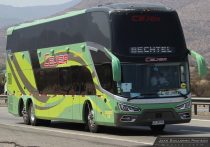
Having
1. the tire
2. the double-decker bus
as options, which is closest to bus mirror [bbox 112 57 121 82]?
the double-decker bus

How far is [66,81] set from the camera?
830 inches

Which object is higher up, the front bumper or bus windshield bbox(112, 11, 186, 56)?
bus windshield bbox(112, 11, 186, 56)

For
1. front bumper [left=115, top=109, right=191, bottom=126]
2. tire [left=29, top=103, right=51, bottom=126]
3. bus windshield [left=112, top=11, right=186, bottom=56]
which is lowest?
tire [left=29, top=103, right=51, bottom=126]

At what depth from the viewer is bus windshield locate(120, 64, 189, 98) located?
1773 centimetres

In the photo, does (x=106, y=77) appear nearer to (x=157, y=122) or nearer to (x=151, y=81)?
(x=151, y=81)

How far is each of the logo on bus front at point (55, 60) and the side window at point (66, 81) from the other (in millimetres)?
208

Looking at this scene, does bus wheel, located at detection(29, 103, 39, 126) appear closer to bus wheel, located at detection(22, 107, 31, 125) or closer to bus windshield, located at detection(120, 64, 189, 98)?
bus wheel, located at detection(22, 107, 31, 125)

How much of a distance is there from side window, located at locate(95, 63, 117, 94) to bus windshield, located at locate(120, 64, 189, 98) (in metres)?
0.34

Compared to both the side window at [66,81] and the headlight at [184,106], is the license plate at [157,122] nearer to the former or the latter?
the headlight at [184,106]

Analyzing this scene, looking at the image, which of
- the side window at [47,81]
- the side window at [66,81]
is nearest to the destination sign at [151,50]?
the side window at [66,81]

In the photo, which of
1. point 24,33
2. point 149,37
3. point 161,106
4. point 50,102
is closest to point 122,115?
point 161,106

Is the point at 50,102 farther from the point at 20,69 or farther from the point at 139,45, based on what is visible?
the point at 139,45

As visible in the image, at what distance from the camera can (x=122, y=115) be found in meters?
17.8

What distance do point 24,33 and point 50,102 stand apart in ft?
12.8
